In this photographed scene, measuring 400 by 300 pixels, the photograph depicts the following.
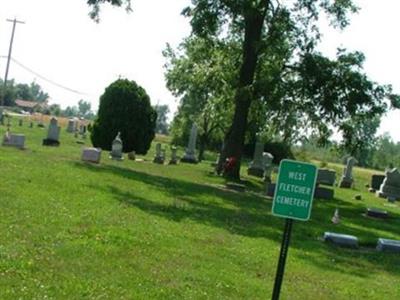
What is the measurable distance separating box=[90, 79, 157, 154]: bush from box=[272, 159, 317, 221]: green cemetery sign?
36689 mm

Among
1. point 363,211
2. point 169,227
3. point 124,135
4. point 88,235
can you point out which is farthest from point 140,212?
point 124,135

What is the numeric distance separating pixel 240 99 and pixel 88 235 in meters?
18.3

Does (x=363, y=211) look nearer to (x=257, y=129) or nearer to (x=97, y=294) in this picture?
(x=257, y=129)

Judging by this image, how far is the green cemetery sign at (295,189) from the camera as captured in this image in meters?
6.48

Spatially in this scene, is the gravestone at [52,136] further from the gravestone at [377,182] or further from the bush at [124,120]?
the gravestone at [377,182]

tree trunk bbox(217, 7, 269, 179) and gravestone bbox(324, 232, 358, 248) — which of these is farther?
tree trunk bbox(217, 7, 269, 179)

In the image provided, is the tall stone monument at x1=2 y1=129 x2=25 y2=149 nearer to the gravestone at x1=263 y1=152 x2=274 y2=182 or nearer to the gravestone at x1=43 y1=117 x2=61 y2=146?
the gravestone at x1=43 y1=117 x2=61 y2=146

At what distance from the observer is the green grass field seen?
27.1 feet

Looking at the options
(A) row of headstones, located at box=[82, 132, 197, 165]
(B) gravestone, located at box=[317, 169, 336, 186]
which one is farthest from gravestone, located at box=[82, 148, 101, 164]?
(B) gravestone, located at box=[317, 169, 336, 186]

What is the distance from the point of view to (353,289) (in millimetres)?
10359

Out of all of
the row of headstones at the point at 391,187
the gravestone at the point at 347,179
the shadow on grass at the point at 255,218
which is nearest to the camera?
the shadow on grass at the point at 255,218

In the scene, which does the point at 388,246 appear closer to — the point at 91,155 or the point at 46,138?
the point at 91,155

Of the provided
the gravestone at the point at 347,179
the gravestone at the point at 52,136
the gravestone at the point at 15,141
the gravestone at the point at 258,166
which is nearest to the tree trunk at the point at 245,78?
the gravestone at the point at 258,166

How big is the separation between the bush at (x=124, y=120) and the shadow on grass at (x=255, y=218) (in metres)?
18.2
